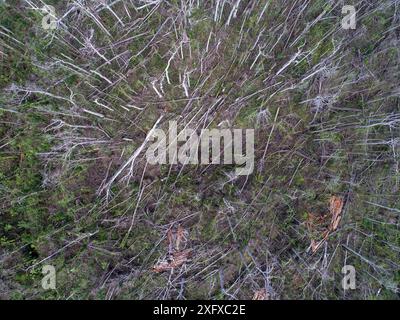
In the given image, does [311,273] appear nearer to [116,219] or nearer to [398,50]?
[116,219]

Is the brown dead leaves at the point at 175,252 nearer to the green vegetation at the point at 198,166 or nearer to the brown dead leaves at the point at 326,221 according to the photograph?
the green vegetation at the point at 198,166

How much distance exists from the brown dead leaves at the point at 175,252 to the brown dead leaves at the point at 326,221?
→ 856mm

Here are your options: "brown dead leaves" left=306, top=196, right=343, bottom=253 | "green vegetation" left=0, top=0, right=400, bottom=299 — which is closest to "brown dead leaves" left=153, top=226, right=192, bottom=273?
"green vegetation" left=0, top=0, right=400, bottom=299

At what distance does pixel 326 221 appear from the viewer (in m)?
2.44

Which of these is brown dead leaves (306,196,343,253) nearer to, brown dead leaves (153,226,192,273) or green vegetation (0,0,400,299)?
green vegetation (0,0,400,299)

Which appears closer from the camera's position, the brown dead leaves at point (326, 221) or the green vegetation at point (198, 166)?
the green vegetation at point (198, 166)

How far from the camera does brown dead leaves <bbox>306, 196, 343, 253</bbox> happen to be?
2.43m

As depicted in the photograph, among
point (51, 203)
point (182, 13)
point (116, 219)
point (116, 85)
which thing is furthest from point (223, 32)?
point (51, 203)

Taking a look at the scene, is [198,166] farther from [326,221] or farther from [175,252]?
[326,221]

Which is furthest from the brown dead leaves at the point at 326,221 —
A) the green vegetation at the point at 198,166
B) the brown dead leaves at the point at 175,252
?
the brown dead leaves at the point at 175,252

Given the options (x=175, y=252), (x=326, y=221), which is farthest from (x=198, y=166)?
(x=326, y=221)

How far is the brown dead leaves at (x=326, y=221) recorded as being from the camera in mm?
2432

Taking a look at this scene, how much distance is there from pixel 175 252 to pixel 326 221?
1062 millimetres
